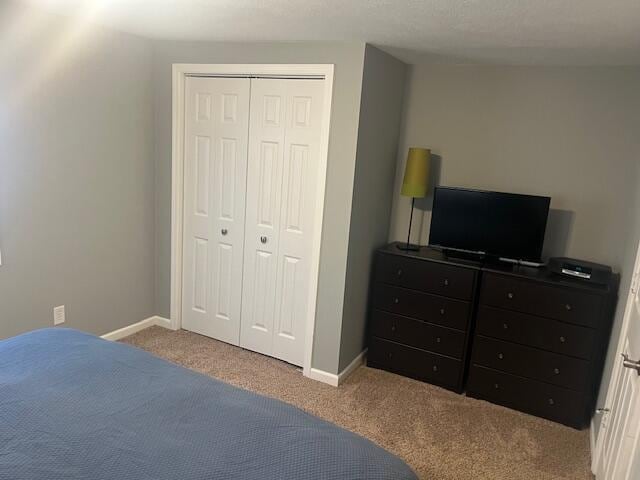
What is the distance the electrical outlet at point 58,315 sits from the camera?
319 centimetres

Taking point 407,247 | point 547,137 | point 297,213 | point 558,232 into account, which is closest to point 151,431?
point 297,213

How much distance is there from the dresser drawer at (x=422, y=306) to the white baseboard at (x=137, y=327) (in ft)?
5.75

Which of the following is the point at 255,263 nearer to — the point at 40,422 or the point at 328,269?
the point at 328,269

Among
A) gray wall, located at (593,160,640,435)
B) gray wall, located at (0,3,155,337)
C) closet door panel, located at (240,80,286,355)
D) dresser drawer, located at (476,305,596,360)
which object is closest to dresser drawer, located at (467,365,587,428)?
gray wall, located at (593,160,640,435)

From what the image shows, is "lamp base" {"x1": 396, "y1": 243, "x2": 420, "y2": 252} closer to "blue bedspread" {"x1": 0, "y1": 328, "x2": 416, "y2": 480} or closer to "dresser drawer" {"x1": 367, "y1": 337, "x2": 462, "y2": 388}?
"dresser drawer" {"x1": 367, "y1": 337, "x2": 462, "y2": 388}

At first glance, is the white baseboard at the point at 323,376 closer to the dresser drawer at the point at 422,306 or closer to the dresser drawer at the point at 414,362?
the dresser drawer at the point at 414,362

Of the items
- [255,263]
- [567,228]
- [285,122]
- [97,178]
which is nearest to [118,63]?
[97,178]

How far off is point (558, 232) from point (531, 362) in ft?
2.93

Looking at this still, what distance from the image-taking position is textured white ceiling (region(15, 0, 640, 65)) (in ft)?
6.53

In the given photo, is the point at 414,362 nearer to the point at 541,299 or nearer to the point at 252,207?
the point at 541,299

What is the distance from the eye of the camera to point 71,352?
2.06 metres

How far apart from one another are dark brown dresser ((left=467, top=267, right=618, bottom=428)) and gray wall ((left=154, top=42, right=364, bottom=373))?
0.93 meters

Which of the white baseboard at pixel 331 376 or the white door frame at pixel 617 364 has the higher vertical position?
the white door frame at pixel 617 364

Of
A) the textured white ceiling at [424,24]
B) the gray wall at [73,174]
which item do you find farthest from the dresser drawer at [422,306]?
the gray wall at [73,174]
